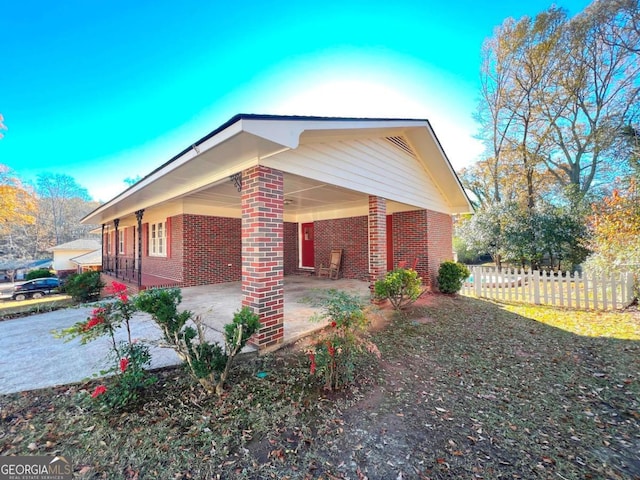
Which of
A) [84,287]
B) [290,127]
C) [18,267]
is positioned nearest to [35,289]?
[84,287]

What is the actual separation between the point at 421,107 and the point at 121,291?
1071 centimetres

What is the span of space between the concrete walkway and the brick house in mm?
1115

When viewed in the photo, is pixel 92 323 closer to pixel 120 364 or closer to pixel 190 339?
pixel 120 364

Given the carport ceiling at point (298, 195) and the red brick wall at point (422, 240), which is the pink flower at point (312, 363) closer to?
the carport ceiling at point (298, 195)

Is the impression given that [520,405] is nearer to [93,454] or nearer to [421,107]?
[93,454]

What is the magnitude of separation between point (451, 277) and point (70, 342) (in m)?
9.39

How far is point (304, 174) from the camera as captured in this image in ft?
14.9

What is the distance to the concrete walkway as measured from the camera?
10.1ft

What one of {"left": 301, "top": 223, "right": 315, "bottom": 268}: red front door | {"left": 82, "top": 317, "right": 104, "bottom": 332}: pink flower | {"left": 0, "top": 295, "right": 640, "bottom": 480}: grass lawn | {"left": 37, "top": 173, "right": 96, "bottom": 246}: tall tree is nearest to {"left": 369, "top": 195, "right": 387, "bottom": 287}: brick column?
{"left": 0, "top": 295, "right": 640, "bottom": 480}: grass lawn

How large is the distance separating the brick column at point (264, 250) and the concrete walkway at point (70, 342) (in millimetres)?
492

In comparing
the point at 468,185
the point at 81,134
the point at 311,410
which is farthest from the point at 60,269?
the point at 468,185

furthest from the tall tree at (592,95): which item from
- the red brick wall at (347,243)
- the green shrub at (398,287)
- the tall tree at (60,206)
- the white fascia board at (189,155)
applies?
the tall tree at (60,206)

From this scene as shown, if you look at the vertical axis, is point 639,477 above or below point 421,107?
below

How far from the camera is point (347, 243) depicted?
35.3 ft
